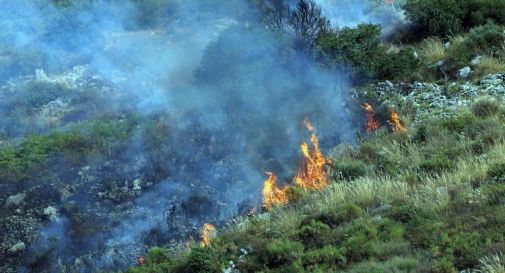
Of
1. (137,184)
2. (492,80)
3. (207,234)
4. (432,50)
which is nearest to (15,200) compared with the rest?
(137,184)

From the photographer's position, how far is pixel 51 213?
28.9 ft

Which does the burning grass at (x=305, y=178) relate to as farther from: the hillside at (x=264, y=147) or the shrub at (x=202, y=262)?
the shrub at (x=202, y=262)

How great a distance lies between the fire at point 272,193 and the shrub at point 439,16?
7475 millimetres

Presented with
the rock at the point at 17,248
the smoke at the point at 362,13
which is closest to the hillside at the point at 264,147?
the rock at the point at 17,248

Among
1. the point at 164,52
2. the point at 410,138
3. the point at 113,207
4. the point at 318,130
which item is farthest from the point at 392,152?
the point at 164,52

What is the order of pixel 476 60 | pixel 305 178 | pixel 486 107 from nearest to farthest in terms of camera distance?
pixel 305 178 → pixel 486 107 → pixel 476 60

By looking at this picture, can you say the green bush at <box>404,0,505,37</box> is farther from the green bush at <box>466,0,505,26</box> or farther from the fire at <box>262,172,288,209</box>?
the fire at <box>262,172,288,209</box>

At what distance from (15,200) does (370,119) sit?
628 centimetres

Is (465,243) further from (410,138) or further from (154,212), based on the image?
(154,212)

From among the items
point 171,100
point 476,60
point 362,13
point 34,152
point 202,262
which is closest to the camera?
point 202,262

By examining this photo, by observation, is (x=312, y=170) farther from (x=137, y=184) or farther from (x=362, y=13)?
(x=362, y=13)

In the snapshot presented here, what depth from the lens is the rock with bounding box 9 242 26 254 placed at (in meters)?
8.09

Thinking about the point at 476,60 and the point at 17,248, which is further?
the point at 476,60

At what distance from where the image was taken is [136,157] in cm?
1021
